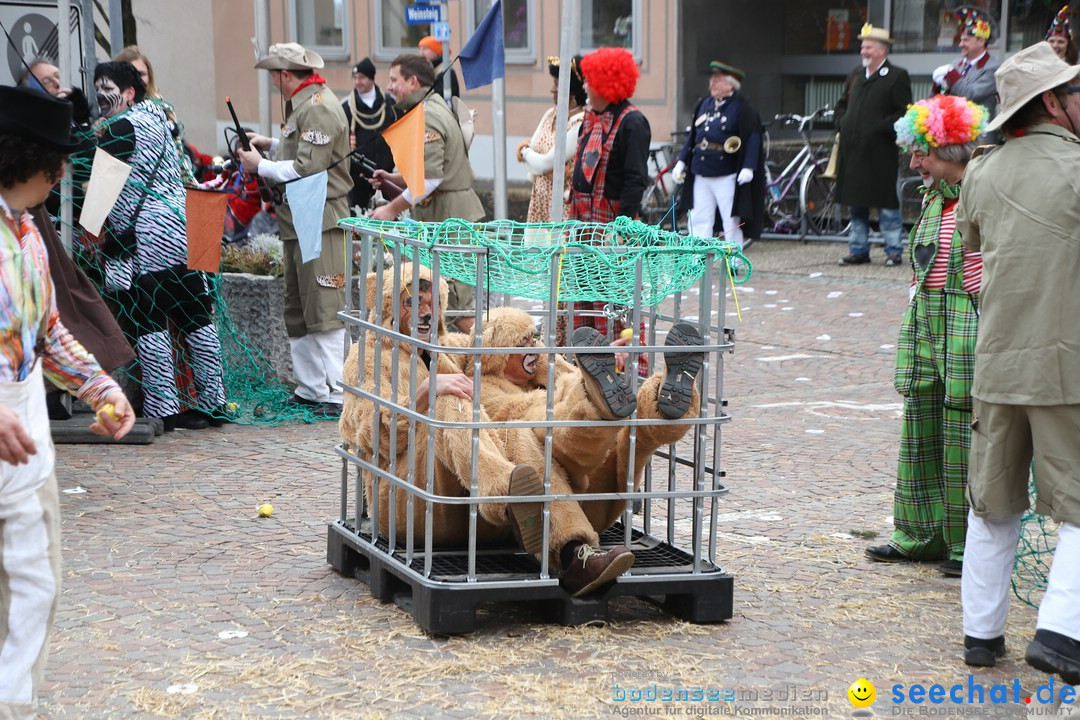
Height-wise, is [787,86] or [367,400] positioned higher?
[787,86]

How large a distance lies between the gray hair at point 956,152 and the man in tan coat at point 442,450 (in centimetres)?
188

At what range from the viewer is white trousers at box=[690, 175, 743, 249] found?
1287 cm

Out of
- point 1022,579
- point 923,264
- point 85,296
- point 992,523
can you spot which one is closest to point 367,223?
point 85,296

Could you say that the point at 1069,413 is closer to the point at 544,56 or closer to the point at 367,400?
the point at 367,400

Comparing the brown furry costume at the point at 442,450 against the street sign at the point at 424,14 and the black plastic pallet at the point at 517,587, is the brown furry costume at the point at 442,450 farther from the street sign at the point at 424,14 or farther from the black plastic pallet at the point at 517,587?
the street sign at the point at 424,14

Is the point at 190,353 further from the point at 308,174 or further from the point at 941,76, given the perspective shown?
the point at 941,76

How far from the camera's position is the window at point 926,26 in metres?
17.0

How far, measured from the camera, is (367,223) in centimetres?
548

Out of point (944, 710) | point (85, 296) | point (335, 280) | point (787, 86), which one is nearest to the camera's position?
point (944, 710)

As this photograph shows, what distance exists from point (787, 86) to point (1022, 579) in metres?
14.1

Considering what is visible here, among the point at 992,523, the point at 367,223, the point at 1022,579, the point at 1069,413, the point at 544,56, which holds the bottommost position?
the point at 1022,579

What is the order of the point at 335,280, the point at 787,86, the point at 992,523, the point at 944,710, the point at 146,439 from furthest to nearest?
the point at 787,86, the point at 335,280, the point at 146,439, the point at 992,523, the point at 944,710

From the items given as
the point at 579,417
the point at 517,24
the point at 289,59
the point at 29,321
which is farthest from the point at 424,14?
the point at 29,321

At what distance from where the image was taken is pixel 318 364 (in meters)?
8.65
